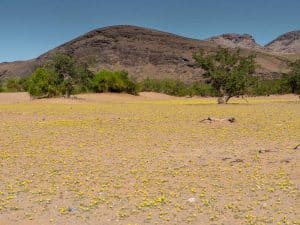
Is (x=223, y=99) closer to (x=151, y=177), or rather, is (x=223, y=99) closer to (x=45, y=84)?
(x=45, y=84)

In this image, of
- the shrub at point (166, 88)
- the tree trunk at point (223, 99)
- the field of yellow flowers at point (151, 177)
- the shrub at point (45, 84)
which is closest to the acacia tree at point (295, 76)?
the tree trunk at point (223, 99)

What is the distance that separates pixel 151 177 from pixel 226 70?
41451mm

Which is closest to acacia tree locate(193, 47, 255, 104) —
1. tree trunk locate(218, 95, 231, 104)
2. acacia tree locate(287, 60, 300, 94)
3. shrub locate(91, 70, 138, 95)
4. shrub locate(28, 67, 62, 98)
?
tree trunk locate(218, 95, 231, 104)

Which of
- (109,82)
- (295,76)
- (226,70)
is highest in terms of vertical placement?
(226,70)

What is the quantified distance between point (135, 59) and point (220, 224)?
7174 inches

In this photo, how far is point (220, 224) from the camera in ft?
29.6

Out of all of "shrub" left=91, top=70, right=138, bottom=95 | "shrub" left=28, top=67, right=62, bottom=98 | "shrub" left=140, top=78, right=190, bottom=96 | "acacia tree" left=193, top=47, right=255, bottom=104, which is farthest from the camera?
"shrub" left=140, top=78, right=190, bottom=96

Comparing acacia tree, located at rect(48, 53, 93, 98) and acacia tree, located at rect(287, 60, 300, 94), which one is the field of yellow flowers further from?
acacia tree, located at rect(48, 53, 93, 98)

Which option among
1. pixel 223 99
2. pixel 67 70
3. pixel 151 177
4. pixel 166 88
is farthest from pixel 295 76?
pixel 166 88

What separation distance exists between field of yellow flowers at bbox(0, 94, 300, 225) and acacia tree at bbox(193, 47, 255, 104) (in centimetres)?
2975

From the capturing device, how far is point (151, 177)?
12.8 meters

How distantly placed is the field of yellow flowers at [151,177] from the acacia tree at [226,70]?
29.7 m

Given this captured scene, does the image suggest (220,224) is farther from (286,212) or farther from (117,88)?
(117,88)

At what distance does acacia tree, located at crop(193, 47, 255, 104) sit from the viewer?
5178cm
